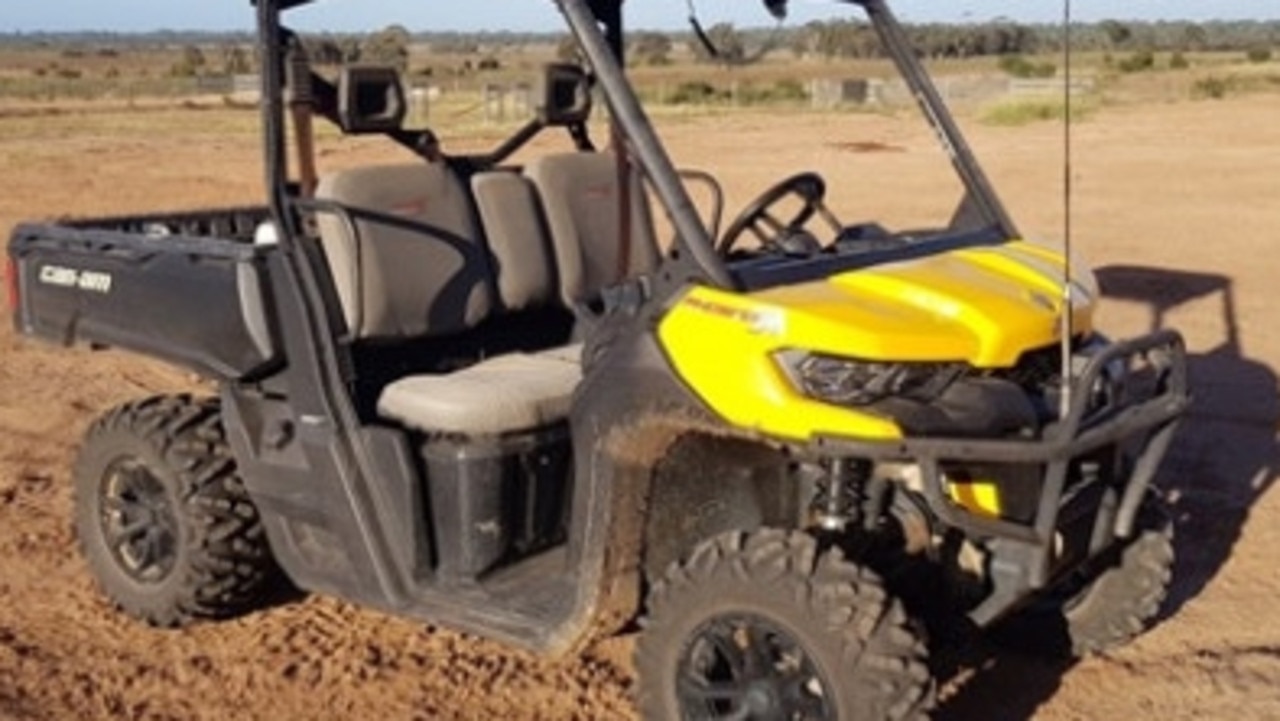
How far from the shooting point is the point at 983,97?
163 feet

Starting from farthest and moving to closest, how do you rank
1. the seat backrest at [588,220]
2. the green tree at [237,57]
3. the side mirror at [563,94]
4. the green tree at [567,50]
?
the green tree at [237,57]
the seat backrest at [588,220]
the side mirror at [563,94]
the green tree at [567,50]

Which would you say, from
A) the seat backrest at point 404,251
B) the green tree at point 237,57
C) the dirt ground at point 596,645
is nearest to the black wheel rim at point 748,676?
the dirt ground at point 596,645

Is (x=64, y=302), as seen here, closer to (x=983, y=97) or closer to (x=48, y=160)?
(x=48, y=160)

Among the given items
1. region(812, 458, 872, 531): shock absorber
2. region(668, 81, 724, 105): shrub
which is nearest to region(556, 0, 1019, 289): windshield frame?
region(812, 458, 872, 531): shock absorber

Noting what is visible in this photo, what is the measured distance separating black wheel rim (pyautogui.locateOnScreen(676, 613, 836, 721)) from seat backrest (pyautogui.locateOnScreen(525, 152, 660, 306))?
1901 millimetres

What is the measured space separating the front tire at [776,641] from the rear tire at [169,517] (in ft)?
5.68

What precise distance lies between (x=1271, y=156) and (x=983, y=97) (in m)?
25.3

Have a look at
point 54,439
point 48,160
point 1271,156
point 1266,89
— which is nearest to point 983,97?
point 1266,89

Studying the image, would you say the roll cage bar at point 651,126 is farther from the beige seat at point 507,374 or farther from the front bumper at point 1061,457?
the front bumper at point 1061,457

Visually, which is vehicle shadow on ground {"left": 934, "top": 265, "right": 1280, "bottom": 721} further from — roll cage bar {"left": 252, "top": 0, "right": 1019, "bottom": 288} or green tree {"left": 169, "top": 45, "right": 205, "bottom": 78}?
green tree {"left": 169, "top": 45, "right": 205, "bottom": 78}

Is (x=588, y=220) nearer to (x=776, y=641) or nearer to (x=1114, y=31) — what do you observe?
(x=776, y=641)

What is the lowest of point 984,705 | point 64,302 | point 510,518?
point 984,705

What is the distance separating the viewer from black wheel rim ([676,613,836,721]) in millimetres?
4051

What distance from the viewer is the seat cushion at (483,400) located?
4.72 metres
